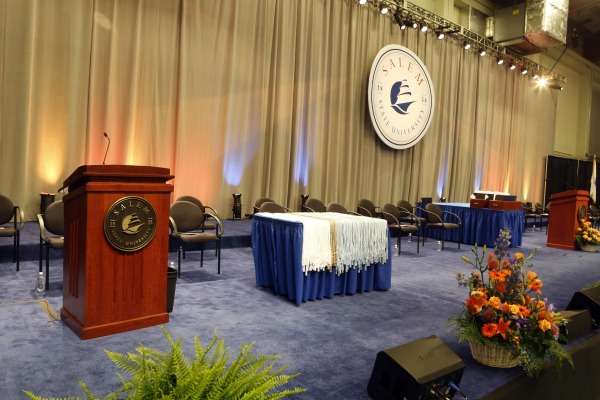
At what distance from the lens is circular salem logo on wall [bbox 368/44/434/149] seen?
31.1ft

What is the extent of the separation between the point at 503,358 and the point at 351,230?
169cm

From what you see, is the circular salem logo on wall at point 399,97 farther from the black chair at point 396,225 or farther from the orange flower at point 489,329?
the orange flower at point 489,329

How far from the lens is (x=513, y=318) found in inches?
96.6

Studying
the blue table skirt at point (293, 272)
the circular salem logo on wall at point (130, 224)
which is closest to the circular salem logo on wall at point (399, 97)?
the blue table skirt at point (293, 272)

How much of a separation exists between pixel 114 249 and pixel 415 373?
5.68 ft

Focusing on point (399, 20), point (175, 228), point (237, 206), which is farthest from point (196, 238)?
point (399, 20)

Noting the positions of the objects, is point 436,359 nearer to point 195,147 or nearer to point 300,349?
point 300,349

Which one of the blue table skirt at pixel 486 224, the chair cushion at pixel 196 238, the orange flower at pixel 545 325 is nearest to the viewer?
the orange flower at pixel 545 325

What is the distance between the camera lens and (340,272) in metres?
3.96

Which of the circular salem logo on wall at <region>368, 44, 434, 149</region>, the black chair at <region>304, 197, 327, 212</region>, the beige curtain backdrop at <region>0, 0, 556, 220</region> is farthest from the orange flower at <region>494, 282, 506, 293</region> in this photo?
the circular salem logo on wall at <region>368, 44, 434, 149</region>

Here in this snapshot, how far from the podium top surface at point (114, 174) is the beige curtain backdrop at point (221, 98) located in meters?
3.83

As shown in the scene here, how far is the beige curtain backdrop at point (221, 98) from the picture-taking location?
603cm

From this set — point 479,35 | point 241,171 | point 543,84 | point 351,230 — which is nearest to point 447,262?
point 351,230

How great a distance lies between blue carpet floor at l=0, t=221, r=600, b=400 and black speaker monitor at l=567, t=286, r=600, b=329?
52 cm
